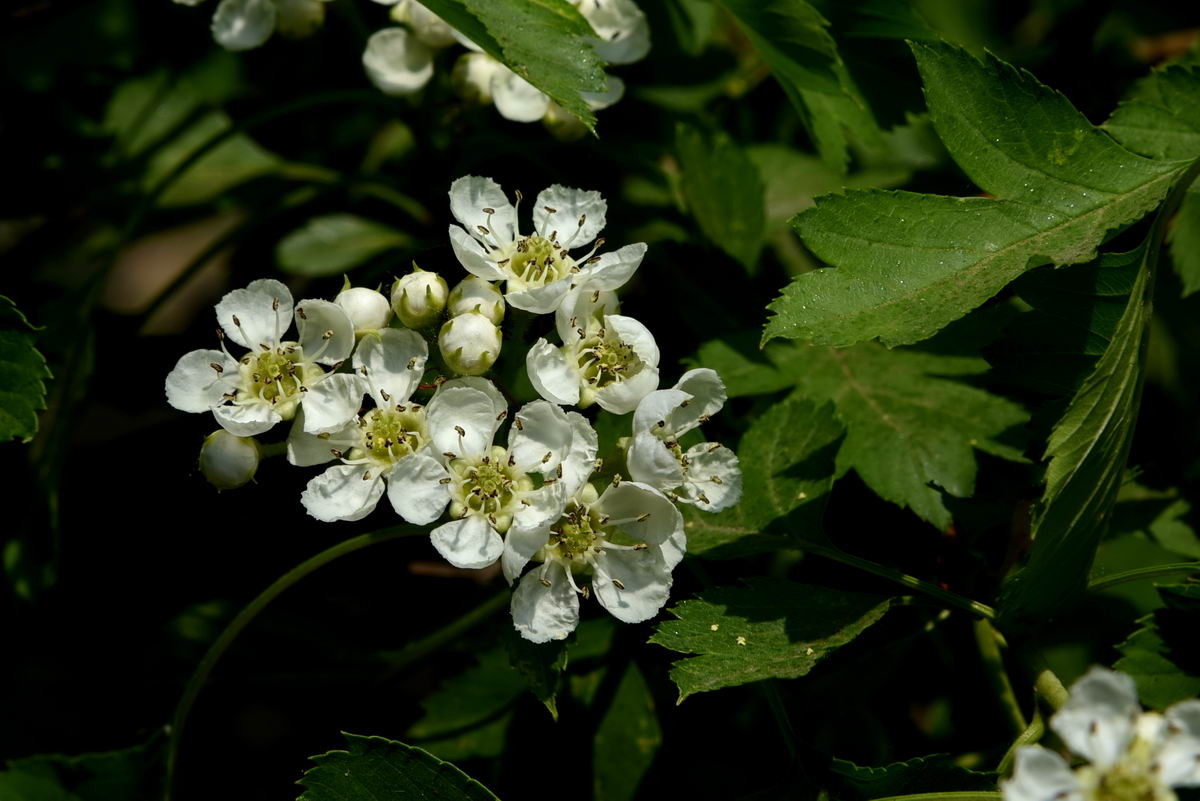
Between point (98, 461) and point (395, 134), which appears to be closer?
point (98, 461)

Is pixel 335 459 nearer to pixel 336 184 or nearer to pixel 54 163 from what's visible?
pixel 336 184

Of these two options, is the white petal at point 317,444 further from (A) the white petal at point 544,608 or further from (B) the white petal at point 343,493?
(A) the white petal at point 544,608

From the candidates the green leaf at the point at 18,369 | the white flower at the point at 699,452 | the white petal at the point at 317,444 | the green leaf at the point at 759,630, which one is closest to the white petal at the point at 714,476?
the white flower at the point at 699,452

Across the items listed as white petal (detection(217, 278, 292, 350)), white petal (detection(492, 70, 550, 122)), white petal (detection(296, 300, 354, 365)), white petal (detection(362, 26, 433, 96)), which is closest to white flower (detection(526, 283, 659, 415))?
white petal (detection(296, 300, 354, 365))

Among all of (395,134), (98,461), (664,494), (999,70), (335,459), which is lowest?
(98,461)

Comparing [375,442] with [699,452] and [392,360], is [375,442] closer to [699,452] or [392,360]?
[392,360]

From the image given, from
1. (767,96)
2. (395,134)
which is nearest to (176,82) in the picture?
(395,134)
